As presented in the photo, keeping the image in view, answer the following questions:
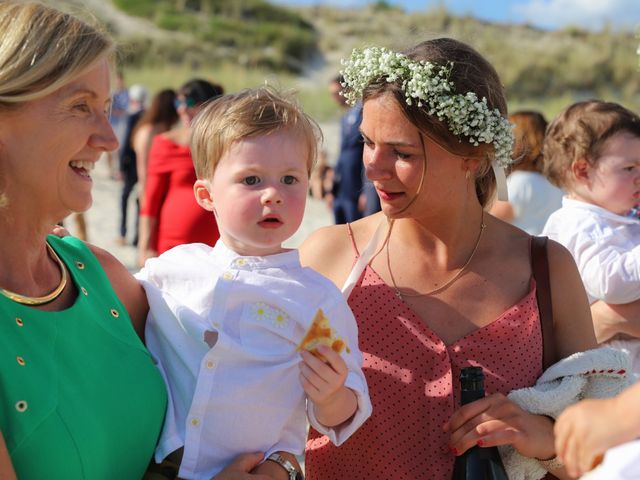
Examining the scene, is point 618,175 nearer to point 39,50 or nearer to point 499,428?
point 499,428

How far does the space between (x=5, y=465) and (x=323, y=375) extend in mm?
870

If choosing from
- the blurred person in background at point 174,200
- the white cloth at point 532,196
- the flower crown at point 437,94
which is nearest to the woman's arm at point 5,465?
the flower crown at point 437,94

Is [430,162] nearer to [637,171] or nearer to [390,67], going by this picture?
[390,67]

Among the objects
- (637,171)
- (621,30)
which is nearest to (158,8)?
(621,30)

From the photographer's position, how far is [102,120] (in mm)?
2324

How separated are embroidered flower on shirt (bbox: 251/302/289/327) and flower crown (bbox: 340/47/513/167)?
3.09ft

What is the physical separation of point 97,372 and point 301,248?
1160 mm

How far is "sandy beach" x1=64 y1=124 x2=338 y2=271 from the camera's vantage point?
41.5 feet

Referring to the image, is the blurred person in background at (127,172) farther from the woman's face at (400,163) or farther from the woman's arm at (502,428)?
the woman's arm at (502,428)

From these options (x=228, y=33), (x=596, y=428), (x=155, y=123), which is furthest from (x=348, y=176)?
(x=228, y=33)

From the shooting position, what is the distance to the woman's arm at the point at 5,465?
76.1 inches

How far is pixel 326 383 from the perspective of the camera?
7.84 ft

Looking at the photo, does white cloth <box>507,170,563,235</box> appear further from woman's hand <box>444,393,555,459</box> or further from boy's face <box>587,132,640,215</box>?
woman's hand <box>444,393,555,459</box>

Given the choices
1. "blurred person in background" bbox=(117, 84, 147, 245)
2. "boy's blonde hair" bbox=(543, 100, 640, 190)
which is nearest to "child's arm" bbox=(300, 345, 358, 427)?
"boy's blonde hair" bbox=(543, 100, 640, 190)
